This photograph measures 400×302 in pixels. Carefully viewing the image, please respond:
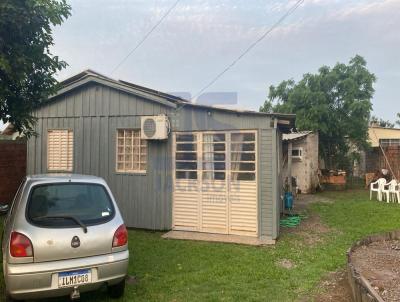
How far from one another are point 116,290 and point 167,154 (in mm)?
4394

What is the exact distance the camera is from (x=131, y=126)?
8.72 m

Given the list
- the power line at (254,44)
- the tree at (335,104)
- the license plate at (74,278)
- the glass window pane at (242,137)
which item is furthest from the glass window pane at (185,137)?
the tree at (335,104)

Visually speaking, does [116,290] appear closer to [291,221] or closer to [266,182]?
[266,182]

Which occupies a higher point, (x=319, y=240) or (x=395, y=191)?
(x=395, y=191)

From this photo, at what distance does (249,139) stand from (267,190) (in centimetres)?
120

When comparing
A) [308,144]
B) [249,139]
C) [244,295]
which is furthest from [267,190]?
[308,144]

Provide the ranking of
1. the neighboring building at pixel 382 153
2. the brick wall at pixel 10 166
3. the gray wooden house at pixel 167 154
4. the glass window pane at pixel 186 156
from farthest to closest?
the neighboring building at pixel 382 153 < the brick wall at pixel 10 166 < the glass window pane at pixel 186 156 < the gray wooden house at pixel 167 154

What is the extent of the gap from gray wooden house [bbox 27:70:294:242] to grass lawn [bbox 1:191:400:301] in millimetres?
808

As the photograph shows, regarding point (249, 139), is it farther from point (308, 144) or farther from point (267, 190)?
point (308, 144)

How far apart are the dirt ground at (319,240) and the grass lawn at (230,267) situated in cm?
12

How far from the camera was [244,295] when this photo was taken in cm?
465

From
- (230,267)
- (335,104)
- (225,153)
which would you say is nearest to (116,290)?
(230,267)

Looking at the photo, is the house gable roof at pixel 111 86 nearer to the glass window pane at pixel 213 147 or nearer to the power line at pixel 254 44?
the power line at pixel 254 44

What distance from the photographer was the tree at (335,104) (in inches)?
705
